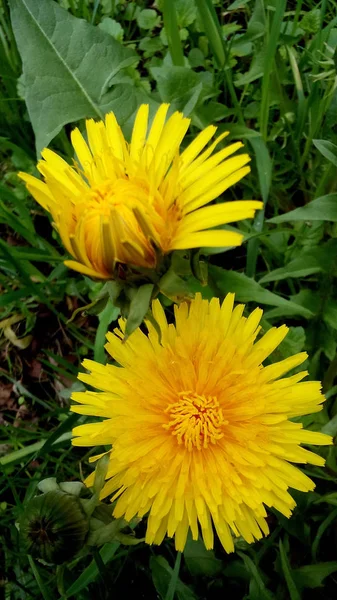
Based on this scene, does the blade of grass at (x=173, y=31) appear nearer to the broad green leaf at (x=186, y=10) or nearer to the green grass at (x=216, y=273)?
the green grass at (x=216, y=273)

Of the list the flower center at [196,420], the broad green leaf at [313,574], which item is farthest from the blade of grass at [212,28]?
the broad green leaf at [313,574]

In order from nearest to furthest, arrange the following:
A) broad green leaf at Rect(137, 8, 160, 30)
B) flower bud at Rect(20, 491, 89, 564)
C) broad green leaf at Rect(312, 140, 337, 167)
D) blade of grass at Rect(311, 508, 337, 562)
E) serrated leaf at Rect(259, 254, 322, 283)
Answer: flower bud at Rect(20, 491, 89, 564) → broad green leaf at Rect(312, 140, 337, 167) → blade of grass at Rect(311, 508, 337, 562) → serrated leaf at Rect(259, 254, 322, 283) → broad green leaf at Rect(137, 8, 160, 30)

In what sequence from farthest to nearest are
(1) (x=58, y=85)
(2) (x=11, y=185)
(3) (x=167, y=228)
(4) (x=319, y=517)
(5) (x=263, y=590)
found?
1. (2) (x=11, y=185)
2. (1) (x=58, y=85)
3. (4) (x=319, y=517)
4. (5) (x=263, y=590)
5. (3) (x=167, y=228)

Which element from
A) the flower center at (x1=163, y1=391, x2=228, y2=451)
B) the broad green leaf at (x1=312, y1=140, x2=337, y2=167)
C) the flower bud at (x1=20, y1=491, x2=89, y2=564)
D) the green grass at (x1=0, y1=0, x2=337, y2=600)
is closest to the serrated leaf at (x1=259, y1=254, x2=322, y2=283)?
the green grass at (x1=0, y1=0, x2=337, y2=600)

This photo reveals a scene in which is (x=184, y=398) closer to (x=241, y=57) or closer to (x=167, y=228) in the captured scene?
(x=167, y=228)

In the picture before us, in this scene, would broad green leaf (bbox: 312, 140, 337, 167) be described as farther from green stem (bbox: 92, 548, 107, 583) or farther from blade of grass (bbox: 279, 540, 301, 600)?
green stem (bbox: 92, 548, 107, 583)

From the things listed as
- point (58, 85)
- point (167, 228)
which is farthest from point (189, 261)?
point (58, 85)

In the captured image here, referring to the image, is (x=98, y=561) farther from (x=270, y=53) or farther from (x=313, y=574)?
(x=270, y=53)
